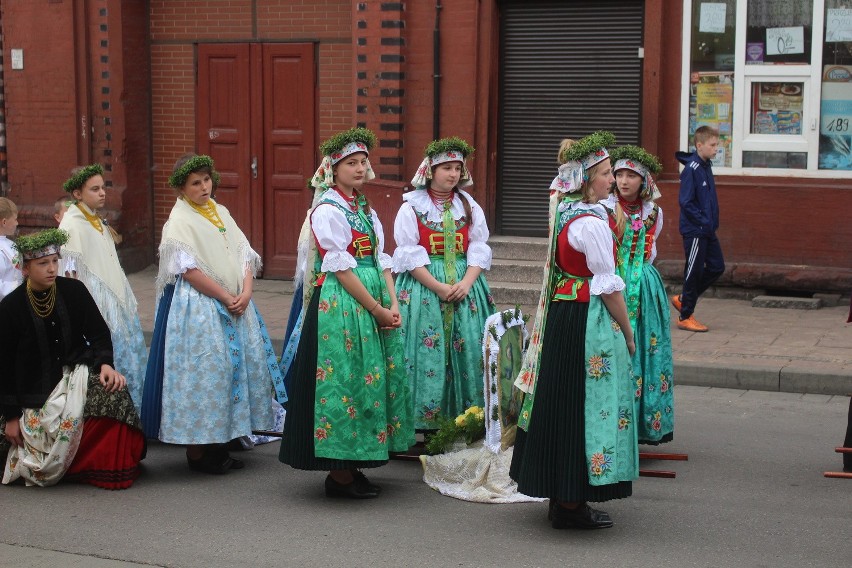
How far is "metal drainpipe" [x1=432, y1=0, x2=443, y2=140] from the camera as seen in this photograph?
12.9m

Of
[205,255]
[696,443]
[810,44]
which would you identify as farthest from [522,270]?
[205,255]

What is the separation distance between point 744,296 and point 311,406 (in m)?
6.79

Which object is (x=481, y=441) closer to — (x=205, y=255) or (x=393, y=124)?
(x=205, y=255)

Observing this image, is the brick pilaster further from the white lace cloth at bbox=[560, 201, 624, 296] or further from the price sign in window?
the white lace cloth at bbox=[560, 201, 624, 296]

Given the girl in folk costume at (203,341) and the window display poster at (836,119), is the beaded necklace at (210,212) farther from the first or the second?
the window display poster at (836,119)

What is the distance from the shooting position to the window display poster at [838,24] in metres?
11.8

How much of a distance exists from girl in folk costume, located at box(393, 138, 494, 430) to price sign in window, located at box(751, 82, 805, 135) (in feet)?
18.3

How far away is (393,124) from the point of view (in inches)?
516

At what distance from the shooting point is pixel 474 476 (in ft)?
22.3

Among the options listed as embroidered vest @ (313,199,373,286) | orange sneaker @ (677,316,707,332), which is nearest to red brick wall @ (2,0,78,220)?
orange sneaker @ (677,316,707,332)

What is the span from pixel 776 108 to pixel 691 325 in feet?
8.50

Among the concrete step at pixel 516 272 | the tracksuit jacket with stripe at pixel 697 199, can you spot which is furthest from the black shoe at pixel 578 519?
the concrete step at pixel 516 272

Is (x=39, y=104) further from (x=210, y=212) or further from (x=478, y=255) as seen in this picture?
(x=478, y=255)

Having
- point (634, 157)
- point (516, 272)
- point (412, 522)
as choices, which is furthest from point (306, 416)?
point (516, 272)
